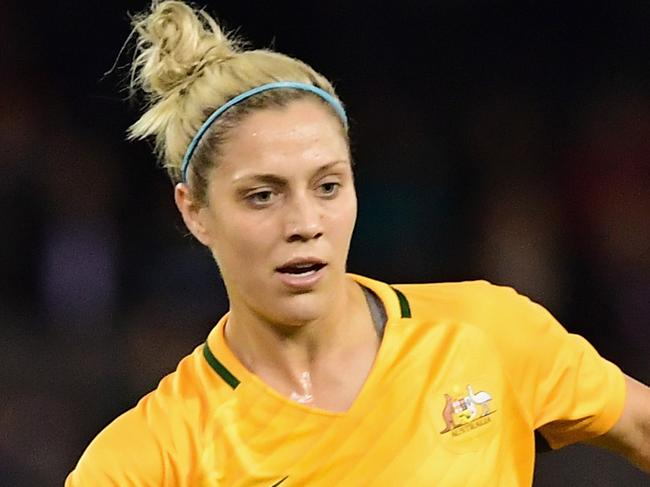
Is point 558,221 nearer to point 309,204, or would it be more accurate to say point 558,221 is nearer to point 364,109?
point 364,109

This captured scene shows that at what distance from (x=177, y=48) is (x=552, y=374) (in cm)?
49

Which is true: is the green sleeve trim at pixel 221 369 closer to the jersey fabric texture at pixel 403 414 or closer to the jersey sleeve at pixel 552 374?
the jersey fabric texture at pixel 403 414

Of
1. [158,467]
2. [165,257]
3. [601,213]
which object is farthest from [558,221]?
[158,467]

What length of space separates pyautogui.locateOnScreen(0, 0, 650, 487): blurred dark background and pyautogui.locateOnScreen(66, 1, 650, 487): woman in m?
1.00

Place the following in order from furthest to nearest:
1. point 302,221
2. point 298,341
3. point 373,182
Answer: point 373,182 → point 298,341 → point 302,221

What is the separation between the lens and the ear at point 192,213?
3.66 ft

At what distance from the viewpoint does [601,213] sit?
2219mm

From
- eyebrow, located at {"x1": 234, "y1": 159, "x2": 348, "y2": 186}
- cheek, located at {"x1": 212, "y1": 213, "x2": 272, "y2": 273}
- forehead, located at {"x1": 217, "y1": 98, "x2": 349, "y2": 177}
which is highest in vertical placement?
forehead, located at {"x1": 217, "y1": 98, "x2": 349, "y2": 177}

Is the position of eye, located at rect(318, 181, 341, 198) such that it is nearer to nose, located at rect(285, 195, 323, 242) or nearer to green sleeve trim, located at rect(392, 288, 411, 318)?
nose, located at rect(285, 195, 323, 242)


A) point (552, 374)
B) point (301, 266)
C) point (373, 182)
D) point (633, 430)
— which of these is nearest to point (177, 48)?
point (301, 266)

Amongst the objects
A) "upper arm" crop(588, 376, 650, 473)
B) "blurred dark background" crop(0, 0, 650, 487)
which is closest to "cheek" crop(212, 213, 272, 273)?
"upper arm" crop(588, 376, 650, 473)

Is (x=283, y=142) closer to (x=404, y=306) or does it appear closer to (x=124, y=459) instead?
(x=404, y=306)

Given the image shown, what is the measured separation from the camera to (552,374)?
3.68ft

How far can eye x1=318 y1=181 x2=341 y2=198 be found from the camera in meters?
1.05
